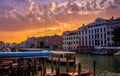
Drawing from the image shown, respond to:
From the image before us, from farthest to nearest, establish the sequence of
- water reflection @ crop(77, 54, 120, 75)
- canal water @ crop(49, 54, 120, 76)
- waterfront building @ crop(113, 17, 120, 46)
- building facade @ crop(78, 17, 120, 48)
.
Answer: building facade @ crop(78, 17, 120, 48), waterfront building @ crop(113, 17, 120, 46), water reflection @ crop(77, 54, 120, 75), canal water @ crop(49, 54, 120, 76)

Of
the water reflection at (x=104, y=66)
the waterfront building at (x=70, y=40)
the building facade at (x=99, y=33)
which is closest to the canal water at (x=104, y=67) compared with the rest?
the water reflection at (x=104, y=66)

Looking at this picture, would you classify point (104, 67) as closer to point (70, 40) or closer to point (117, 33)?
point (117, 33)

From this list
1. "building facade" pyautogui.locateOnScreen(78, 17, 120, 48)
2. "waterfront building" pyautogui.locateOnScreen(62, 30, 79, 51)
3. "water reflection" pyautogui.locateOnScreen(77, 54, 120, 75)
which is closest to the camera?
"water reflection" pyautogui.locateOnScreen(77, 54, 120, 75)

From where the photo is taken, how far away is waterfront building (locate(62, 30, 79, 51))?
14511 centimetres

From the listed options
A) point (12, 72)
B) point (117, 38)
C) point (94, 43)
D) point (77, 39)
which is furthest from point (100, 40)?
point (12, 72)

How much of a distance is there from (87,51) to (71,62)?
6234cm

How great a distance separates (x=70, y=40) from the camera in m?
151

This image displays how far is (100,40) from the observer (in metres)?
124

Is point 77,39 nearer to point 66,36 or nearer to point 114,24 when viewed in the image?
point 66,36

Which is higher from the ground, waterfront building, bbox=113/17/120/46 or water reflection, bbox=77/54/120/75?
waterfront building, bbox=113/17/120/46

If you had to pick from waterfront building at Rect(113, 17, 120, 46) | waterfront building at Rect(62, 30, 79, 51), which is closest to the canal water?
waterfront building at Rect(113, 17, 120, 46)

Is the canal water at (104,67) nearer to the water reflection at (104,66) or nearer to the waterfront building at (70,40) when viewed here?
the water reflection at (104,66)

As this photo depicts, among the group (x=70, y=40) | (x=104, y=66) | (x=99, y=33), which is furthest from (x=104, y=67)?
(x=70, y=40)

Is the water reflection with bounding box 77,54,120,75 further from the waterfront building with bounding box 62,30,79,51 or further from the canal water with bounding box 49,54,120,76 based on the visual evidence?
the waterfront building with bounding box 62,30,79,51
